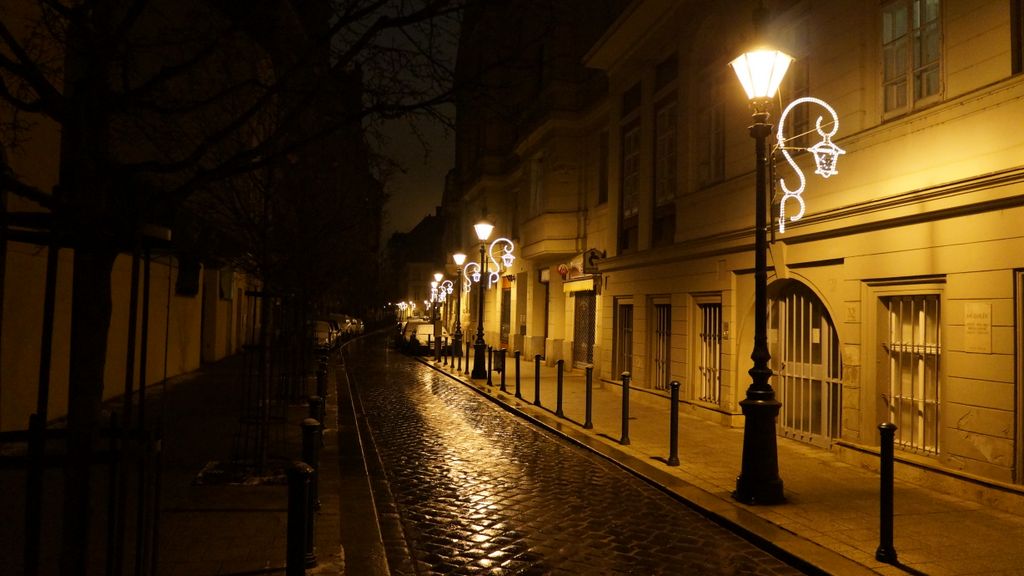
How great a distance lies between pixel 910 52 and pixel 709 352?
6591 millimetres

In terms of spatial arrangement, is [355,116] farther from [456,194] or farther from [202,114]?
[456,194]

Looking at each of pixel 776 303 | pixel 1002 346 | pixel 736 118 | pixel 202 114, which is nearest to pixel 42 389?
pixel 202 114

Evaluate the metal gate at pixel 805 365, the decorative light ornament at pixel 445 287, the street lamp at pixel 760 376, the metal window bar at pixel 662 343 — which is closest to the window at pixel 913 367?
the metal gate at pixel 805 365

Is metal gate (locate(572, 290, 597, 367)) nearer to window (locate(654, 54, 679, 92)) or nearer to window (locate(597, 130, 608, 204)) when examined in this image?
window (locate(597, 130, 608, 204))

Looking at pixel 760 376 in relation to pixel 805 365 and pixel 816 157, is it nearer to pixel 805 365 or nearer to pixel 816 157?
pixel 816 157

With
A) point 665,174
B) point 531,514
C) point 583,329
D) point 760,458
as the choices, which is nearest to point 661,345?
point 665,174

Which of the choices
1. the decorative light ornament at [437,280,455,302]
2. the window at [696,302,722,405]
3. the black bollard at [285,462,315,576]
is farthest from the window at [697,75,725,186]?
the decorative light ornament at [437,280,455,302]

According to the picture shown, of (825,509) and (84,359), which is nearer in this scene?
(84,359)

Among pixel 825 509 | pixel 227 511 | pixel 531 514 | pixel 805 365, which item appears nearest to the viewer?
pixel 227 511

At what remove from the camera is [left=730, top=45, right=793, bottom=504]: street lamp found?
25.1 ft

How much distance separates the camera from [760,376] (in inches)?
311

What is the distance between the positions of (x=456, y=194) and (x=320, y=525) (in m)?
43.4

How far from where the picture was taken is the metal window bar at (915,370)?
8586 millimetres

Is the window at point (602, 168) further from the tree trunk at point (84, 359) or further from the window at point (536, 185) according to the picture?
the tree trunk at point (84, 359)
